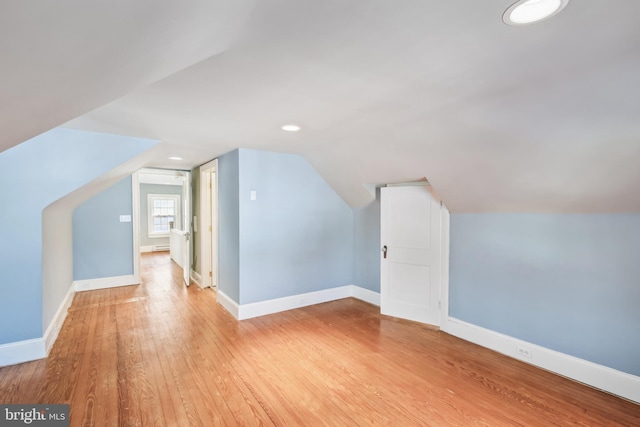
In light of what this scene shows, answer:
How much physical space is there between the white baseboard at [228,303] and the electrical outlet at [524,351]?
3.05 metres

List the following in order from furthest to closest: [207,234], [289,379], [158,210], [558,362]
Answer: [158,210] → [207,234] → [558,362] → [289,379]

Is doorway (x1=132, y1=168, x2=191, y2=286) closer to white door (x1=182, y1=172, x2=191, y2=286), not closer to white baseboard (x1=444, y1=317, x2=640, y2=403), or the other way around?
white door (x1=182, y1=172, x2=191, y2=286)

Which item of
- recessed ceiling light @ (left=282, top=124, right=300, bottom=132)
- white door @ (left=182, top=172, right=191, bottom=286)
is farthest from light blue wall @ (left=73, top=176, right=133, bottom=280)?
recessed ceiling light @ (left=282, top=124, right=300, bottom=132)

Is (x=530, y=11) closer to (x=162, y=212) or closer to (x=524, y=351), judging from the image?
(x=524, y=351)

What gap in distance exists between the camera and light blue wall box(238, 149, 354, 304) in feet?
12.4

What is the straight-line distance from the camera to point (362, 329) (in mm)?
3490

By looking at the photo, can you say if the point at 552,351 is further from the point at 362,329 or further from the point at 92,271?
the point at 92,271

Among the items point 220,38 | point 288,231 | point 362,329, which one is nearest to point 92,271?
point 288,231

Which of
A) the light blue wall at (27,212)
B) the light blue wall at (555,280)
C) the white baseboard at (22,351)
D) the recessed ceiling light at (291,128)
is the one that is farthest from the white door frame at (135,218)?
the light blue wall at (555,280)

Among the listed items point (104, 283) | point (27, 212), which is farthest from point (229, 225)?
point (104, 283)

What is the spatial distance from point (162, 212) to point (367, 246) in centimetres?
796

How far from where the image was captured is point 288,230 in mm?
4090

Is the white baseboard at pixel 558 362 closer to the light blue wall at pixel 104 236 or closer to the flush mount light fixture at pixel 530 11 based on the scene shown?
the flush mount light fixture at pixel 530 11

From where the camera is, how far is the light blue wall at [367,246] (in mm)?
4367
